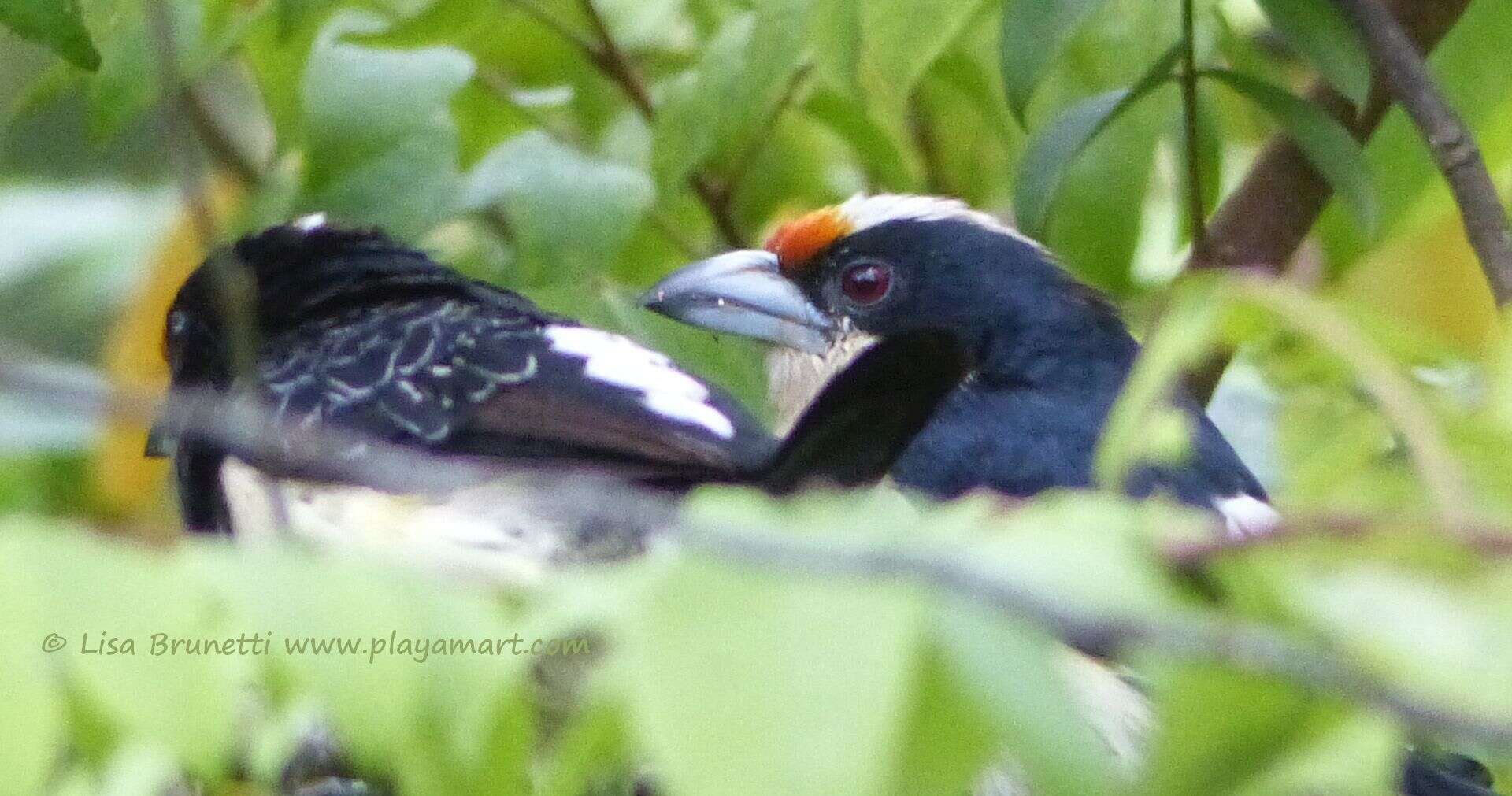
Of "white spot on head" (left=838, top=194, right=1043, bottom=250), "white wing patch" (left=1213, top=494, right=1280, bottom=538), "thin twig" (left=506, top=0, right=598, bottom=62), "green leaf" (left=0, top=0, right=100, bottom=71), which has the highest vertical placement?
"green leaf" (left=0, top=0, right=100, bottom=71)

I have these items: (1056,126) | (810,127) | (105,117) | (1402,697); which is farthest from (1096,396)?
(1402,697)

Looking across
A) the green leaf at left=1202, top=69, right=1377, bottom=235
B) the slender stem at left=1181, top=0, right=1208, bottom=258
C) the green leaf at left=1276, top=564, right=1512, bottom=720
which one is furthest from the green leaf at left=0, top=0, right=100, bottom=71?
the green leaf at left=1276, top=564, right=1512, bottom=720

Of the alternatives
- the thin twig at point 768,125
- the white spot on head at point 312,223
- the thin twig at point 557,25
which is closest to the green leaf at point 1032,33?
the thin twig at point 768,125

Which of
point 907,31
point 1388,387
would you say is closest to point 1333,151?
point 907,31

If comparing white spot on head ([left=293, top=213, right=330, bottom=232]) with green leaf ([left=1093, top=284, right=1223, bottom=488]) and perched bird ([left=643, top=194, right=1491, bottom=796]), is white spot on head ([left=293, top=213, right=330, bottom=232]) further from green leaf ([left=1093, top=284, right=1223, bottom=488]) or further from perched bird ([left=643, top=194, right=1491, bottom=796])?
green leaf ([left=1093, top=284, right=1223, bottom=488])

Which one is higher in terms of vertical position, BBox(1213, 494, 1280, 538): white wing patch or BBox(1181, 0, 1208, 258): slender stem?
BBox(1181, 0, 1208, 258): slender stem

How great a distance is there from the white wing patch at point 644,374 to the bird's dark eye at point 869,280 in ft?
1.29

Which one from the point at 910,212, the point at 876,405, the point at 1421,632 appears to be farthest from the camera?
the point at 910,212

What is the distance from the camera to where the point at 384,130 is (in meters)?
2.12

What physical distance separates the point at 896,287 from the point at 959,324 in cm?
13

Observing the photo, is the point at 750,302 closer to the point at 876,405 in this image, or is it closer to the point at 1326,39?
the point at 1326,39

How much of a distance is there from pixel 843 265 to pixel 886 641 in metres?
1.70

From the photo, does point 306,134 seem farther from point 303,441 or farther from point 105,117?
point 303,441

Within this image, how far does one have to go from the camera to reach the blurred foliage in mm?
824
